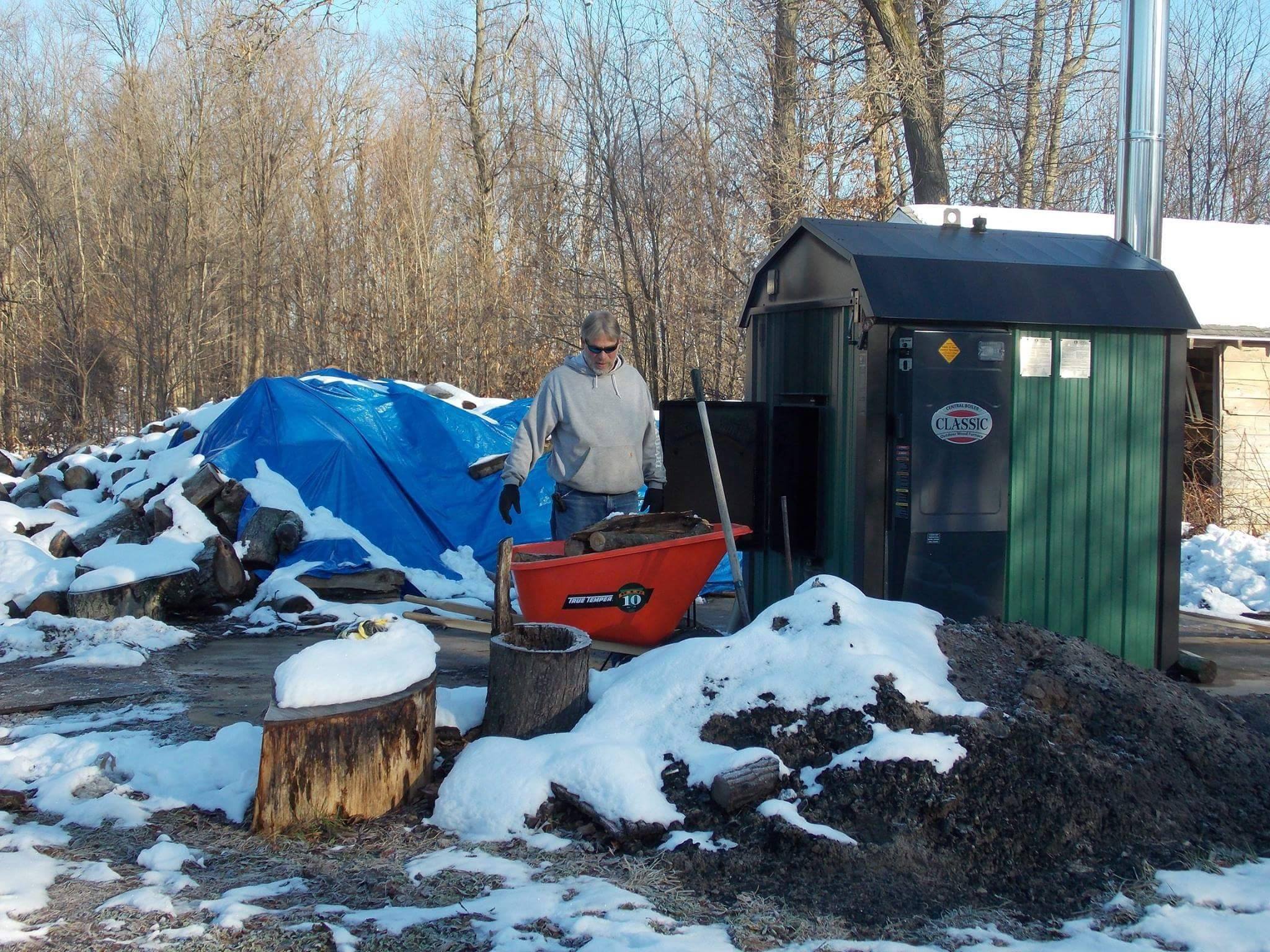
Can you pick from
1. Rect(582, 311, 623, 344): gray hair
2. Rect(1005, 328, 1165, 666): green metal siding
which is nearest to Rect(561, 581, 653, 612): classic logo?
Rect(582, 311, 623, 344): gray hair

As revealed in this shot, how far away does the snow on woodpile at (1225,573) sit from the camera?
8906 mm

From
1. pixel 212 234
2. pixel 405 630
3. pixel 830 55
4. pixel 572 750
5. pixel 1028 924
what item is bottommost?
pixel 1028 924

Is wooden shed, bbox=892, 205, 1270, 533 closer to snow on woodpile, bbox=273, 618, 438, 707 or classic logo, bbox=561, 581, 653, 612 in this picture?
classic logo, bbox=561, 581, 653, 612

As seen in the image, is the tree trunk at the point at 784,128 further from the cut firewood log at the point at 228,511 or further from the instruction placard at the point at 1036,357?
the instruction placard at the point at 1036,357

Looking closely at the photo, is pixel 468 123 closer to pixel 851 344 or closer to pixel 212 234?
pixel 212 234

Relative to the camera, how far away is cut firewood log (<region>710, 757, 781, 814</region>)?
12.8ft

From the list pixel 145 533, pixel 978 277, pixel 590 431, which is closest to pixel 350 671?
pixel 590 431

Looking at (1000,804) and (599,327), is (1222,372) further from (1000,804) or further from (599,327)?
(1000,804)

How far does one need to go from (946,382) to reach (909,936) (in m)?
3.27

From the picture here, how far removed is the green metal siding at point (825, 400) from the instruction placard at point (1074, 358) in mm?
1165

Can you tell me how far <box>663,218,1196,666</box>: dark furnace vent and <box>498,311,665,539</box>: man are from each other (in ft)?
2.17

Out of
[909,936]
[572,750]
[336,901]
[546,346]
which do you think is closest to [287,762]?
[336,901]

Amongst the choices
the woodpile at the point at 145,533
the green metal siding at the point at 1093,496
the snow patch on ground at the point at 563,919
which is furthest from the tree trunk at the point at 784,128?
the snow patch on ground at the point at 563,919

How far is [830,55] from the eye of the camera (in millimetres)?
17031
